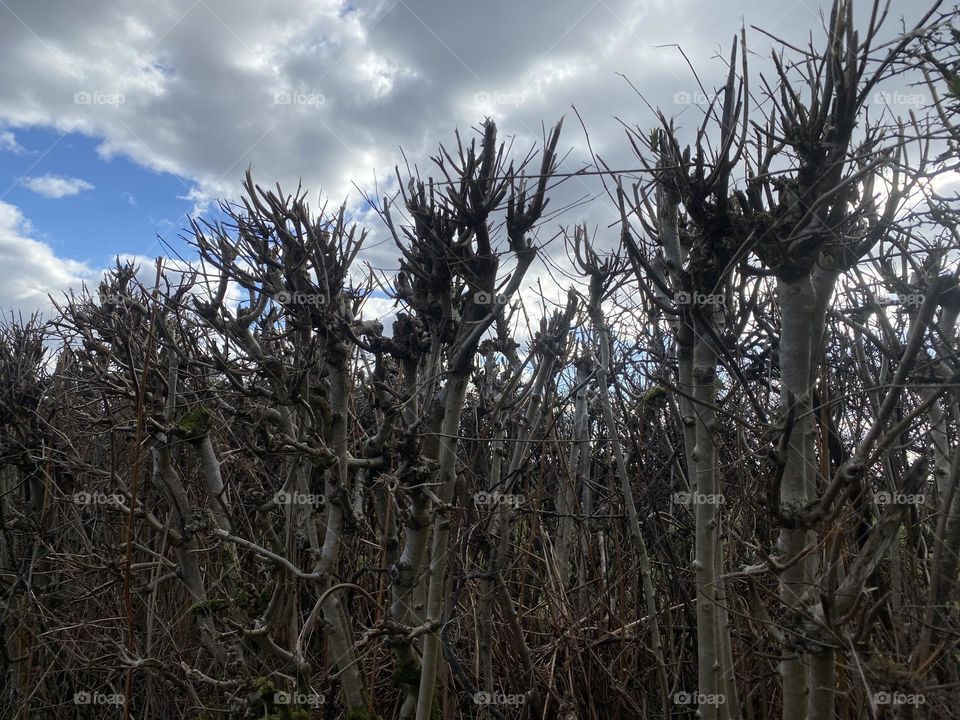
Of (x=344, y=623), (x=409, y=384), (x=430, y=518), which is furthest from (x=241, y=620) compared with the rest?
(x=409, y=384)

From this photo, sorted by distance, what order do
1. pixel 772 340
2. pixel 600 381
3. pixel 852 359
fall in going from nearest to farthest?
pixel 600 381 < pixel 772 340 < pixel 852 359

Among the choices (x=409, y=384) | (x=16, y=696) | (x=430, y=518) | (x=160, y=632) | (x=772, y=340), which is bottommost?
(x=16, y=696)

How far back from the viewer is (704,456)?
9.61 feet

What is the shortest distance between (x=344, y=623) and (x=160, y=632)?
2.71 m

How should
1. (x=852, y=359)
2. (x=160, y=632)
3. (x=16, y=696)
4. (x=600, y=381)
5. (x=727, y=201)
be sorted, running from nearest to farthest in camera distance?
(x=727, y=201), (x=600, y=381), (x=852, y=359), (x=160, y=632), (x=16, y=696)

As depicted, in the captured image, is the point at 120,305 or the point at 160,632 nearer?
the point at 120,305

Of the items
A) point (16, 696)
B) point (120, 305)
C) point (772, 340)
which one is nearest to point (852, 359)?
point (772, 340)

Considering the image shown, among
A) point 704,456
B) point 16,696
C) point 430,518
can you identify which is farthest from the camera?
Answer: point 16,696

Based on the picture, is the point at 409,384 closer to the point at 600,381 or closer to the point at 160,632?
the point at 600,381

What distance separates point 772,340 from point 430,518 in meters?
2.62

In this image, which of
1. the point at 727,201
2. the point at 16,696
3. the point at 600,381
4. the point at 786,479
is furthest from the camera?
the point at 16,696

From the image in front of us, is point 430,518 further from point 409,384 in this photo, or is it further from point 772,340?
point 772,340

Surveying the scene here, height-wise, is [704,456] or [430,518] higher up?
[704,456]

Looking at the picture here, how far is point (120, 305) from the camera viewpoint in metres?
5.84
